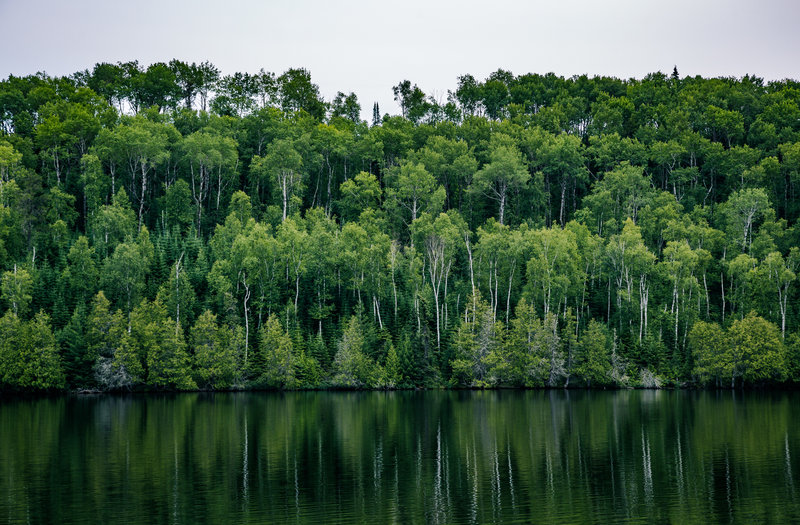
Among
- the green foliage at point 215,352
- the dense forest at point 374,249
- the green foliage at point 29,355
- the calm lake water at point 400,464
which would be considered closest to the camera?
the calm lake water at point 400,464

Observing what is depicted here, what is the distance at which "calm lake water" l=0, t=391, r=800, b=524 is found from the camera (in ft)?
102

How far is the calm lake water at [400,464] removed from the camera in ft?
102

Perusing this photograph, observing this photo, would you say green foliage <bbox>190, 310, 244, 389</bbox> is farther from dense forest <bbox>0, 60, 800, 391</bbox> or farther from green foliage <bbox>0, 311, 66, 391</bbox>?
green foliage <bbox>0, 311, 66, 391</bbox>

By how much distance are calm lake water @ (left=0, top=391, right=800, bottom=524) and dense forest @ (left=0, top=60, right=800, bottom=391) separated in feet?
76.9

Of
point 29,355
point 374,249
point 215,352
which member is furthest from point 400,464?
point 374,249

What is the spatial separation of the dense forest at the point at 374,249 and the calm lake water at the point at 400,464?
923 inches

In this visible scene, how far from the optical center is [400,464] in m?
41.3

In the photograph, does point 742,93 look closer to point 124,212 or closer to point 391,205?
point 391,205

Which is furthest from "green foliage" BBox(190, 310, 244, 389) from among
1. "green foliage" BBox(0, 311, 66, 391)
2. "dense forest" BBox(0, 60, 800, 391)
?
"green foliage" BBox(0, 311, 66, 391)

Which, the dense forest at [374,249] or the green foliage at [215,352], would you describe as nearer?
the green foliage at [215,352]

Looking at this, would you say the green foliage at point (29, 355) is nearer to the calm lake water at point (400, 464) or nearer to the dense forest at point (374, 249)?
the dense forest at point (374, 249)

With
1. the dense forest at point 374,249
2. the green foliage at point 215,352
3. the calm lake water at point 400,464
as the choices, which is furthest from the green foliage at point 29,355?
the calm lake water at point 400,464

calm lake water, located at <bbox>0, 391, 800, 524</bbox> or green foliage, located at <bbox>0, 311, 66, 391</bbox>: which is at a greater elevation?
green foliage, located at <bbox>0, 311, 66, 391</bbox>

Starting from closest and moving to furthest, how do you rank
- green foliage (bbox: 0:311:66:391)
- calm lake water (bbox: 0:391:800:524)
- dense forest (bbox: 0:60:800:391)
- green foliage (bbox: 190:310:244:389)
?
calm lake water (bbox: 0:391:800:524)
green foliage (bbox: 0:311:66:391)
green foliage (bbox: 190:310:244:389)
dense forest (bbox: 0:60:800:391)
